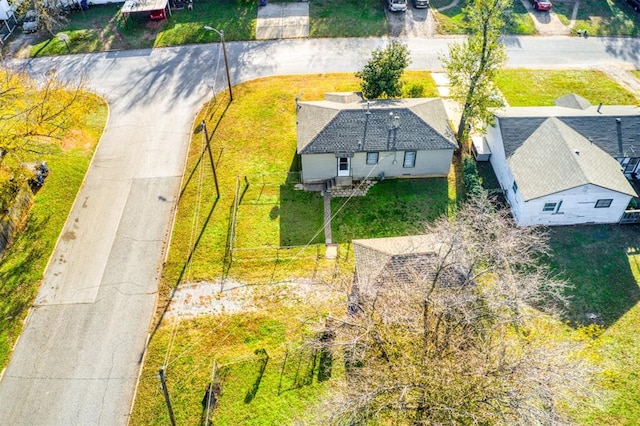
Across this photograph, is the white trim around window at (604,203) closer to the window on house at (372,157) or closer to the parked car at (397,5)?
the window on house at (372,157)

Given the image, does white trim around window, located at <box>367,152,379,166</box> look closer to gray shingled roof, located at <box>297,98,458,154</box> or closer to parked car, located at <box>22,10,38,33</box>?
gray shingled roof, located at <box>297,98,458,154</box>

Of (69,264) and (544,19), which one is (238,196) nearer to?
(69,264)

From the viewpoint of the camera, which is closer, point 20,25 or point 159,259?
point 159,259

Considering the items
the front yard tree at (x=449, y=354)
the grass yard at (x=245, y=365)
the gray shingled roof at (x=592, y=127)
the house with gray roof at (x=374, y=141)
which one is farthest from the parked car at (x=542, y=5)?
the grass yard at (x=245, y=365)

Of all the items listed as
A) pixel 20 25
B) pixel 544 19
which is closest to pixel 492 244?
pixel 544 19

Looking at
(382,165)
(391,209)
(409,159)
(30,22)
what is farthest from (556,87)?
(30,22)

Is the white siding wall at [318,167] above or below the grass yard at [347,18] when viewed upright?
below

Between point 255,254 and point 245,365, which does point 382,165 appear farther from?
point 245,365
